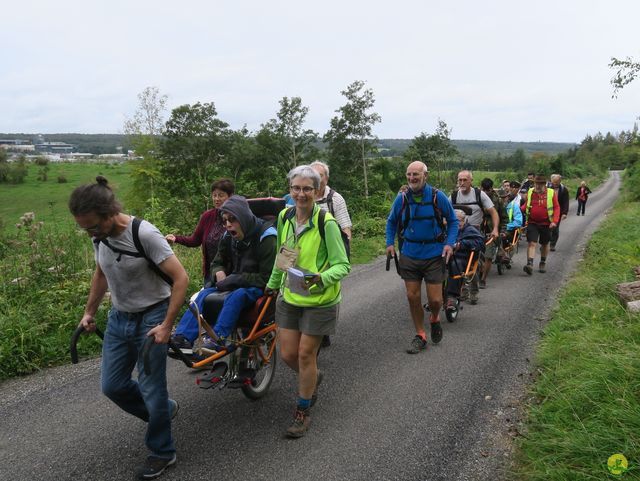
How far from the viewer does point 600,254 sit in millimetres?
10219

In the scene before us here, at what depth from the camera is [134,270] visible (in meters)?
3.00

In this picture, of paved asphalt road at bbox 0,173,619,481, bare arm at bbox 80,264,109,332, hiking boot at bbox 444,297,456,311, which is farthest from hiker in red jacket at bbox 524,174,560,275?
bare arm at bbox 80,264,109,332

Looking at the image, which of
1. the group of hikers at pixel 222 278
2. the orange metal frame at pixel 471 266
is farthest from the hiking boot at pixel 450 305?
the group of hikers at pixel 222 278

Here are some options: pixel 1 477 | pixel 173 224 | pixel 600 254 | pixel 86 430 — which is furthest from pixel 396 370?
pixel 173 224

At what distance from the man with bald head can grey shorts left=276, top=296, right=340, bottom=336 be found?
2.08 m

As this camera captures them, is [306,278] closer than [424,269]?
Yes

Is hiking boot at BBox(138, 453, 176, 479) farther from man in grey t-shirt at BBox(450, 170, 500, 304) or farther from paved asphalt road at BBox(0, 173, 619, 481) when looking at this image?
man in grey t-shirt at BBox(450, 170, 500, 304)

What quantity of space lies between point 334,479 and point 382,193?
76.3 ft

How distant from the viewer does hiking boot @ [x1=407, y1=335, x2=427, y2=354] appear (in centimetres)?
545

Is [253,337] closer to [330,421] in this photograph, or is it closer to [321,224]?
[330,421]

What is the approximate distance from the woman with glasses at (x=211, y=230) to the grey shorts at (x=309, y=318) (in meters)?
1.81

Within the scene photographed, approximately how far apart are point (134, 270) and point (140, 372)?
0.67 meters

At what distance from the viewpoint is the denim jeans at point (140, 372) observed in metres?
3.09

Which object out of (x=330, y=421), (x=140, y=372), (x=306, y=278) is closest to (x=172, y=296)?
(x=140, y=372)
